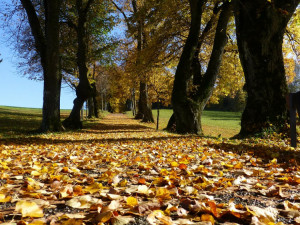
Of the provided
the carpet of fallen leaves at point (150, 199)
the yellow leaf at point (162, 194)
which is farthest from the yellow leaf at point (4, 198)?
the yellow leaf at point (162, 194)

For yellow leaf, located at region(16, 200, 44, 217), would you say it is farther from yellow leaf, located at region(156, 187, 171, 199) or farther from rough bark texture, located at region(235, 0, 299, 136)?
rough bark texture, located at region(235, 0, 299, 136)

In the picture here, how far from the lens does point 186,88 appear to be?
1048cm

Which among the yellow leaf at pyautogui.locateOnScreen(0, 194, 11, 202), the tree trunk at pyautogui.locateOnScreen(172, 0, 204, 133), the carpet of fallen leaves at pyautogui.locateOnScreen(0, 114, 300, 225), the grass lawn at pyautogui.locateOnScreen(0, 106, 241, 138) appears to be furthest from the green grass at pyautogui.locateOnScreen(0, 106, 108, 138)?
the yellow leaf at pyautogui.locateOnScreen(0, 194, 11, 202)

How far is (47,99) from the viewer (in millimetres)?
10656

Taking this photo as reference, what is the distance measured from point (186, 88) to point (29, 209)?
934 centimetres

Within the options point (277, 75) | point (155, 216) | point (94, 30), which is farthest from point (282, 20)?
point (94, 30)

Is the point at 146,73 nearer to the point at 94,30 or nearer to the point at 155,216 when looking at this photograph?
the point at 94,30

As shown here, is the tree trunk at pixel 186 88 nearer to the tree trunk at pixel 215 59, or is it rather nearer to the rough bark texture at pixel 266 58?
the tree trunk at pixel 215 59

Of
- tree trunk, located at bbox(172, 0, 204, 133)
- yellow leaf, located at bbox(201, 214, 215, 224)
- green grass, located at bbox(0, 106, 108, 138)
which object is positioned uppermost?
tree trunk, located at bbox(172, 0, 204, 133)

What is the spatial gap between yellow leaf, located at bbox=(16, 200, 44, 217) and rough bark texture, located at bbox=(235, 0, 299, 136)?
24.1 feet

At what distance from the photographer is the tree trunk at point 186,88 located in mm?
10398

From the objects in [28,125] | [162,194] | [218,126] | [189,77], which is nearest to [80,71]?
[28,125]

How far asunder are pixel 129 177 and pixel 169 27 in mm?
12581

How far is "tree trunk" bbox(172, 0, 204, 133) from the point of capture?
1040 centimetres
